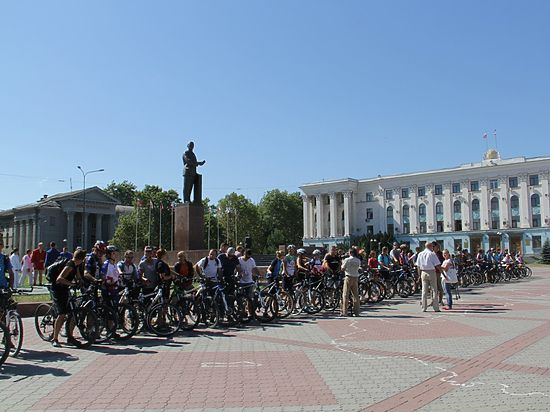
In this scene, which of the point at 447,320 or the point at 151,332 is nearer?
the point at 151,332

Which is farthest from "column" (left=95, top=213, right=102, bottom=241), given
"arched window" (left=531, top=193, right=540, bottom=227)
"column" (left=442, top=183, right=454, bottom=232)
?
"arched window" (left=531, top=193, right=540, bottom=227)

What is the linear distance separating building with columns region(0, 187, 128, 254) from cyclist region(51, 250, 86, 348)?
8428 cm

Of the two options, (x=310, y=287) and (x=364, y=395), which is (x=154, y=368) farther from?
(x=310, y=287)

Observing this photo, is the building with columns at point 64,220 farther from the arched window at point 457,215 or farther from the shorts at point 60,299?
the shorts at point 60,299

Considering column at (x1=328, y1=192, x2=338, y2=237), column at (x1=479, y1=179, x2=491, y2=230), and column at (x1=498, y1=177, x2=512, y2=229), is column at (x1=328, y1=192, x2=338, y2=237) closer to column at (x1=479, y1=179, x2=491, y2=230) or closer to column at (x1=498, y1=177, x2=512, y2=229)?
column at (x1=479, y1=179, x2=491, y2=230)

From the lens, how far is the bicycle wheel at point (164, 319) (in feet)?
37.7

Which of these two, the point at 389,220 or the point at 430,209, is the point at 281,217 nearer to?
the point at 389,220

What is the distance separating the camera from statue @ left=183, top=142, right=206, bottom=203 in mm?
24312

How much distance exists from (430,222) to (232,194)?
123ft

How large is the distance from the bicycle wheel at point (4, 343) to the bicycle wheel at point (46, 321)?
7.95 feet

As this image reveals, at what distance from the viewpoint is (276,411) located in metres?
5.92

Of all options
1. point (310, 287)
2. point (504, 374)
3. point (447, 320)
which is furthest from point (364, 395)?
point (310, 287)

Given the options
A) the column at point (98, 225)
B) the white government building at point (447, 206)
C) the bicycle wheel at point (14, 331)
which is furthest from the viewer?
the column at point (98, 225)

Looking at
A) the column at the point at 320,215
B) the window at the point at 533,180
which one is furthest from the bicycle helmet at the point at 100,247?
the column at the point at 320,215
